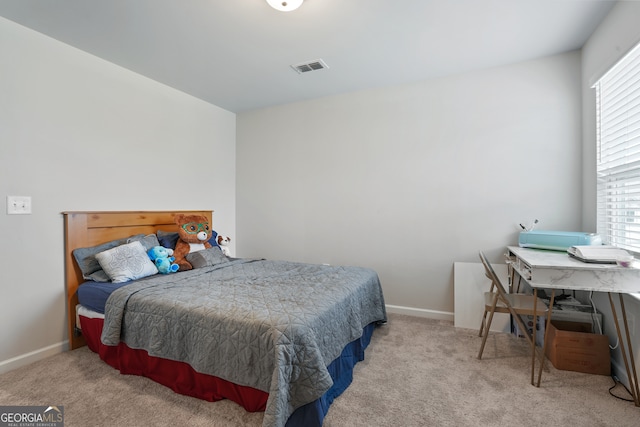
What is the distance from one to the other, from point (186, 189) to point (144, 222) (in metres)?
0.66

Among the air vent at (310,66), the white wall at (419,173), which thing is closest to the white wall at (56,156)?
the white wall at (419,173)

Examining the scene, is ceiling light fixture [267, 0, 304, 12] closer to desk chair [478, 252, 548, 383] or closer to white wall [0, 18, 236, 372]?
white wall [0, 18, 236, 372]

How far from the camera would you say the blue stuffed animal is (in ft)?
8.75

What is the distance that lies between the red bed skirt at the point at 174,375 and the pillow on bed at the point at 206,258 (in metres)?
0.83

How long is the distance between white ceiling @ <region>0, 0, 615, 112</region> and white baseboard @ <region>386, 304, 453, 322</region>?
2408 millimetres

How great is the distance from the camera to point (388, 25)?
2.24 m

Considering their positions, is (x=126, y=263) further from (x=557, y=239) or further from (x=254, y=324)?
(x=557, y=239)

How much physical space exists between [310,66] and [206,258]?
82.0 inches

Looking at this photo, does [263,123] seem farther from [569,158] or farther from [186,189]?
[569,158]

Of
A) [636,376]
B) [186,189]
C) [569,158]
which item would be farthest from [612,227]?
[186,189]

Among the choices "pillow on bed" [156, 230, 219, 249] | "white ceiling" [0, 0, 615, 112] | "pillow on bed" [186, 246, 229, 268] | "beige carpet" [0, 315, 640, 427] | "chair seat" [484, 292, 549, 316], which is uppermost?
"white ceiling" [0, 0, 615, 112]

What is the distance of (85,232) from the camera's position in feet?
8.49

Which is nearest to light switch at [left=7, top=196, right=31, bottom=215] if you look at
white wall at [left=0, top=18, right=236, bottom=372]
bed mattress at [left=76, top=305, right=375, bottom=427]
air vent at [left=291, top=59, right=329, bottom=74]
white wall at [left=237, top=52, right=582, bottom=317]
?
white wall at [left=0, top=18, right=236, bottom=372]

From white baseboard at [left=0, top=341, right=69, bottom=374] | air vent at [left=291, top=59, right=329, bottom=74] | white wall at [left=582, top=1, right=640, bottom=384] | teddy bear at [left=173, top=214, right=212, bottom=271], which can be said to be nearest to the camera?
white wall at [left=582, top=1, right=640, bottom=384]
